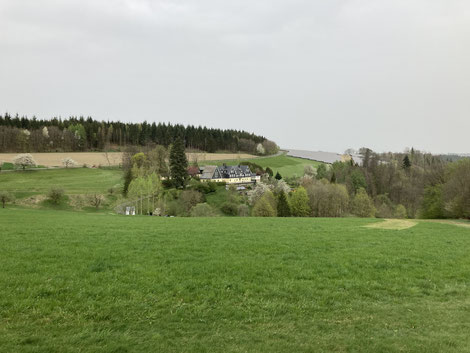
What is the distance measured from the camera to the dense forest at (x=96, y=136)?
399 feet

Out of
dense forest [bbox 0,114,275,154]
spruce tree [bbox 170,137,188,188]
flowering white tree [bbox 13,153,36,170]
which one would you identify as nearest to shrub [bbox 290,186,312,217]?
spruce tree [bbox 170,137,188,188]

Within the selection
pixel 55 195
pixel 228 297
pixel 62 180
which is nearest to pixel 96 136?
pixel 62 180

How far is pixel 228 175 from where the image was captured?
103 meters

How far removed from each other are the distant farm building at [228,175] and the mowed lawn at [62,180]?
94.7ft

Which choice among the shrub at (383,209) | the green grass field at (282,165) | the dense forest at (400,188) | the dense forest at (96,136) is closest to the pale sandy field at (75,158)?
the dense forest at (96,136)

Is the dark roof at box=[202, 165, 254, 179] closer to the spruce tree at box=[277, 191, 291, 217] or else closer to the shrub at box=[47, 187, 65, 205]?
the spruce tree at box=[277, 191, 291, 217]

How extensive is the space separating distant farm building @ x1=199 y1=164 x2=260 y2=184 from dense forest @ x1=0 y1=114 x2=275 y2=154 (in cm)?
5023

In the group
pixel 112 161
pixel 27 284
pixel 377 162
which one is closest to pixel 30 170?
pixel 112 161

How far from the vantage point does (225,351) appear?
6.30 m

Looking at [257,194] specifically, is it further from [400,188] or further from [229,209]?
[400,188]

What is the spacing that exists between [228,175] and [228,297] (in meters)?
94.1

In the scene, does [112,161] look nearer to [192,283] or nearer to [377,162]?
[377,162]

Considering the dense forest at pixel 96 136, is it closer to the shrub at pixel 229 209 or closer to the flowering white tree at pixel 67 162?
the flowering white tree at pixel 67 162

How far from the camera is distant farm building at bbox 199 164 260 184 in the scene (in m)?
101
